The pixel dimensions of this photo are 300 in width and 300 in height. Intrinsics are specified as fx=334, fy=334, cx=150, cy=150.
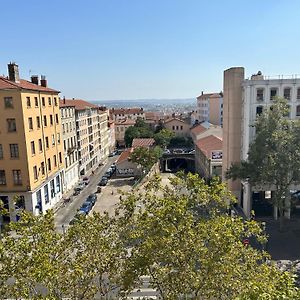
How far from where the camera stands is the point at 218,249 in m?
13.6

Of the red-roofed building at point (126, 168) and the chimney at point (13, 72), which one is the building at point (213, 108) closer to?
the red-roofed building at point (126, 168)

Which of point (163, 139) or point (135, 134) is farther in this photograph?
point (135, 134)

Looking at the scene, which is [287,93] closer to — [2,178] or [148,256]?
[148,256]

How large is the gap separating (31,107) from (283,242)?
37887 millimetres

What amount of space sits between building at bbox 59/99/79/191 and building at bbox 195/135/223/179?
28450 millimetres

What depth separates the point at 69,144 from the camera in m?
70.0

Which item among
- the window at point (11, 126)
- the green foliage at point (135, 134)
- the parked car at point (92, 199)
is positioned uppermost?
the window at point (11, 126)

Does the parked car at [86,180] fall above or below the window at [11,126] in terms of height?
below

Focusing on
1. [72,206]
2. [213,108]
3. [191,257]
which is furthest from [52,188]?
[213,108]

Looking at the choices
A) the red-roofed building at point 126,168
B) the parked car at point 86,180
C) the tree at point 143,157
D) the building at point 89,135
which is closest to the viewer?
the parked car at point 86,180

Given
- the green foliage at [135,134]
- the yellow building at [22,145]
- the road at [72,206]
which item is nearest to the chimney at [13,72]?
the yellow building at [22,145]

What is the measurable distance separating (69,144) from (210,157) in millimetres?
29259

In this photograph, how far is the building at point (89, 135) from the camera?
3100 inches

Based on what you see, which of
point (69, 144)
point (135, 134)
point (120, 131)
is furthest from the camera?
Result: point (120, 131)
